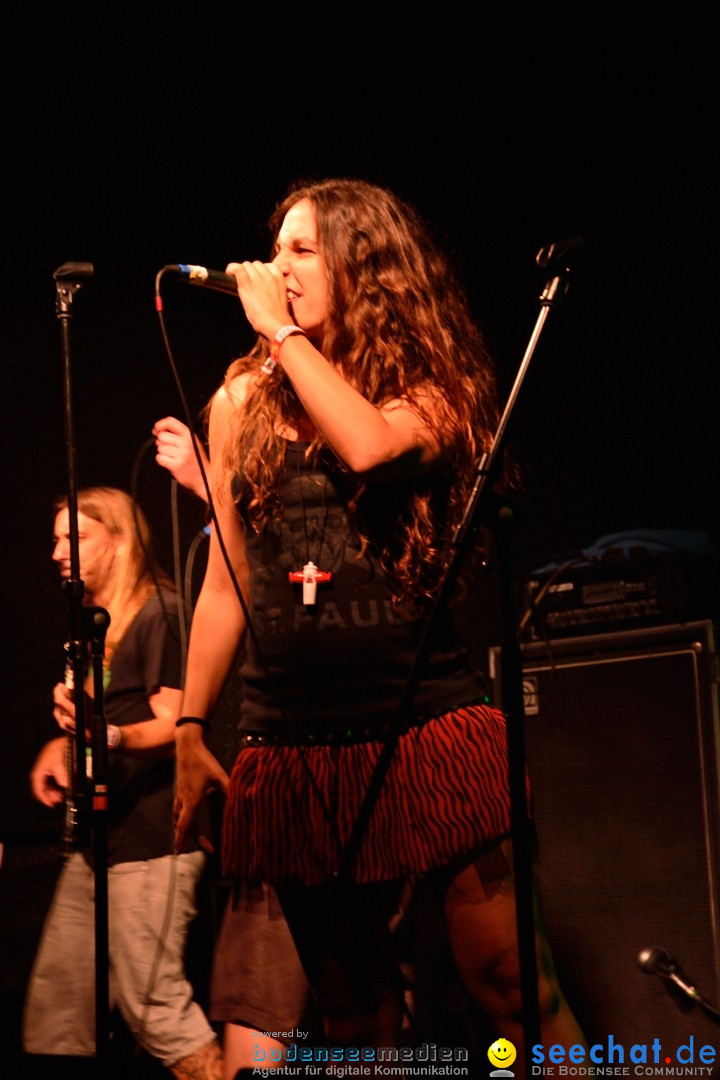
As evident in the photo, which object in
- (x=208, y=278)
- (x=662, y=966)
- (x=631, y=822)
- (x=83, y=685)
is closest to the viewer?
(x=208, y=278)

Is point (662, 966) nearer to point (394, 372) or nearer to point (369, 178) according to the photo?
point (394, 372)

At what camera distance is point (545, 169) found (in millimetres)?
3492

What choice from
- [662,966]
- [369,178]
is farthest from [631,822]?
[369,178]

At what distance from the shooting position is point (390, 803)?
152 centimetres

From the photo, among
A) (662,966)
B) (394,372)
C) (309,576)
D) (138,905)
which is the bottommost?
(662,966)

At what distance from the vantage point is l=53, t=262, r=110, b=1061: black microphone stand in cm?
203

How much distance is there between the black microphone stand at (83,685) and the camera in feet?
6.67

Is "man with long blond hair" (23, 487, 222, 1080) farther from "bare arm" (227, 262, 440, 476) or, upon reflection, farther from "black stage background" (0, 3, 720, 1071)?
"bare arm" (227, 262, 440, 476)

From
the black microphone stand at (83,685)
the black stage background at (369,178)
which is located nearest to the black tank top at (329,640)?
the black microphone stand at (83,685)

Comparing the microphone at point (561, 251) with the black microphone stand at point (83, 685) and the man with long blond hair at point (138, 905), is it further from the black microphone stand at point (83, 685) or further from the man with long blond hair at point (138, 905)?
the man with long blond hair at point (138, 905)

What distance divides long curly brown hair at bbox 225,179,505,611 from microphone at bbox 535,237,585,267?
0.22 m

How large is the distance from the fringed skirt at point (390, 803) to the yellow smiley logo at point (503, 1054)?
248 mm

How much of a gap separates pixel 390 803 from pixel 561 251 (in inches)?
30.3
